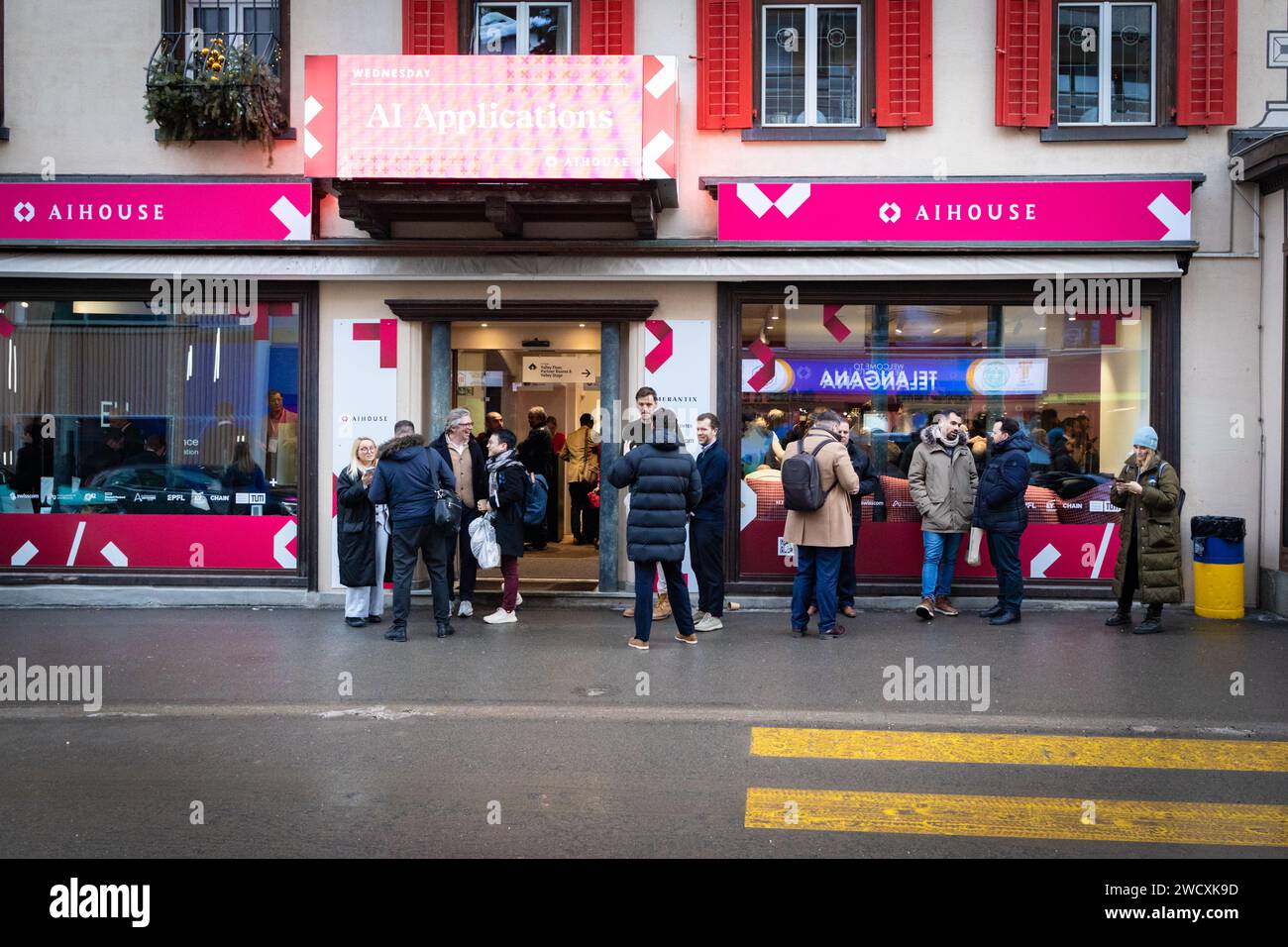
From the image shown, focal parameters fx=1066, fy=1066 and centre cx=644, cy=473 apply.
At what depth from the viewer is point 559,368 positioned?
12734mm

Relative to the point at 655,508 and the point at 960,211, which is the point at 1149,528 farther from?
the point at 655,508

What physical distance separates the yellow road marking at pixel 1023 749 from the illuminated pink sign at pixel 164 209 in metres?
7.76

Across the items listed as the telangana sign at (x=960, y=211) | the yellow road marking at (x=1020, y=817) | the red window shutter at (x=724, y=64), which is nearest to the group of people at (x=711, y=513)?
the telangana sign at (x=960, y=211)

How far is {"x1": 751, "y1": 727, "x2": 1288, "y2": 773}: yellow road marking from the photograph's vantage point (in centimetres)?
612

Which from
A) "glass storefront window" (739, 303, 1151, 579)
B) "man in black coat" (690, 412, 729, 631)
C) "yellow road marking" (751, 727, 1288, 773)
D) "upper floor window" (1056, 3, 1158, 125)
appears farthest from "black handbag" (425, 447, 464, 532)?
"upper floor window" (1056, 3, 1158, 125)

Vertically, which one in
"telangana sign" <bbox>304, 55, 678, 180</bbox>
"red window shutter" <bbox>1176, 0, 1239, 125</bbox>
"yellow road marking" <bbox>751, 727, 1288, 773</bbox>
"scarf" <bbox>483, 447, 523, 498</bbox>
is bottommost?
"yellow road marking" <bbox>751, 727, 1288, 773</bbox>

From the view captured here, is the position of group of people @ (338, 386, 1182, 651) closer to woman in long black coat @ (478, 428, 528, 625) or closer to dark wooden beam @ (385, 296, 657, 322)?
woman in long black coat @ (478, 428, 528, 625)

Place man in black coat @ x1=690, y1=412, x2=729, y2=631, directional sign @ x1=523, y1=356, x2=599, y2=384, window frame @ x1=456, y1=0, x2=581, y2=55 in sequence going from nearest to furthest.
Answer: man in black coat @ x1=690, y1=412, x2=729, y2=631 < window frame @ x1=456, y1=0, x2=581, y2=55 < directional sign @ x1=523, y1=356, x2=599, y2=384

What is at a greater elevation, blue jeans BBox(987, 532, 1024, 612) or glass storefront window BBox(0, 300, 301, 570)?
glass storefront window BBox(0, 300, 301, 570)

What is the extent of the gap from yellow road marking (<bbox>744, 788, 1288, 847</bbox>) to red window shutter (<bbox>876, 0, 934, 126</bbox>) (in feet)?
25.9

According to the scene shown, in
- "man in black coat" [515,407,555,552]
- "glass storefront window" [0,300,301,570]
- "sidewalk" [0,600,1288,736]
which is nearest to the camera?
"sidewalk" [0,600,1288,736]

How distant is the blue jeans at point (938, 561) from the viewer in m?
10.5

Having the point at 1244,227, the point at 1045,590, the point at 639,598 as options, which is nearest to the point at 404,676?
the point at 639,598

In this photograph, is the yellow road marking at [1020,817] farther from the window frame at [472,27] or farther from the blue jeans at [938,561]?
the window frame at [472,27]
